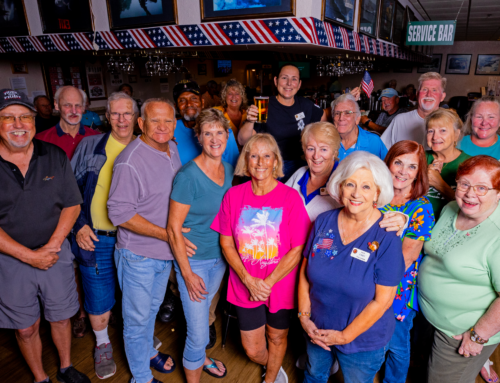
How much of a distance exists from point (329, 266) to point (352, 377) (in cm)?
61

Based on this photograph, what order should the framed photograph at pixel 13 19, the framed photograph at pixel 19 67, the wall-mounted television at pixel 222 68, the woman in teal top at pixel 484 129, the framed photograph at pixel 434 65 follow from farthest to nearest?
the framed photograph at pixel 434 65 → the wall-mounted television at pixel 222 68 → the framed photograph at pixel 19 67 → the framed photograph at pixel 13 19 → the woman in teal top at pixel 484 129

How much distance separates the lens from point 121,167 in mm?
1817

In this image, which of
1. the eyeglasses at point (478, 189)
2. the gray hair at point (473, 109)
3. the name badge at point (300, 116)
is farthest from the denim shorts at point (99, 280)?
the gray hair at point (473, 109)

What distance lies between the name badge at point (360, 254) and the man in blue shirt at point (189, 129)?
128 cm

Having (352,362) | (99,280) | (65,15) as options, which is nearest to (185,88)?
A: (99,280)

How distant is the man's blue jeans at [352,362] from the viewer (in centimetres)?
161

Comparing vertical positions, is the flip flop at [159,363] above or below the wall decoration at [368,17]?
below

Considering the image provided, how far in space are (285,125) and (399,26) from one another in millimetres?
4513

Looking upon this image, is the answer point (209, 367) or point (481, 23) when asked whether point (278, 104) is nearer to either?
point (209, 367)

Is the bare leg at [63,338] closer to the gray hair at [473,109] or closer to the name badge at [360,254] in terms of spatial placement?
the name badge at [360,254]

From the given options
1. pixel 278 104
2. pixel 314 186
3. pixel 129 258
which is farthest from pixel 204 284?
pixel 278 104

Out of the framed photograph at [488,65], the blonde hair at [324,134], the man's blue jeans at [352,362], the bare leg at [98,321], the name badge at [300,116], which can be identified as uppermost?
the framed photograph at [488,65]

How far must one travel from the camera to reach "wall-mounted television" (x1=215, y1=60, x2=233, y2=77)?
9234 millimetres

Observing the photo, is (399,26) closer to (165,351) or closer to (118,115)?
(118,115)
